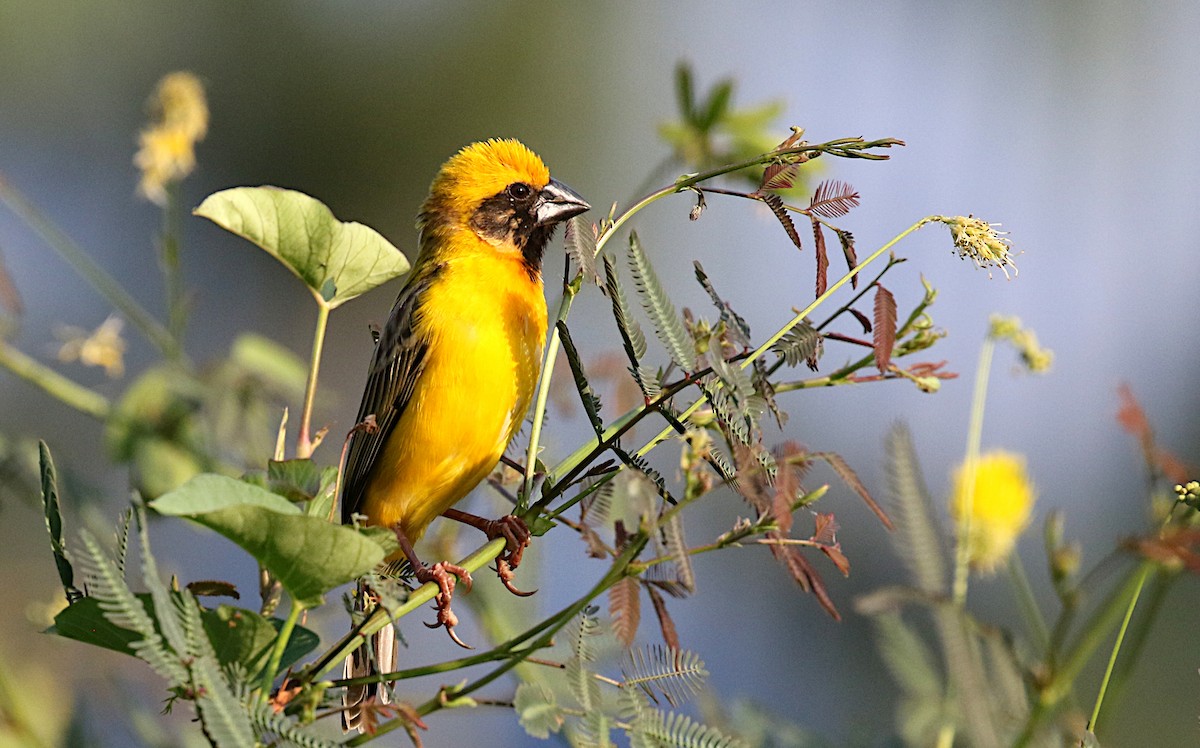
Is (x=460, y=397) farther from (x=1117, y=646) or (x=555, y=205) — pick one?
(x=1117, y=646)

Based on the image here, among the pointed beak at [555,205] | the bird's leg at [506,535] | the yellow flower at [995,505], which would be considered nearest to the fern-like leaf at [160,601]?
the bird's leg at [506,535]

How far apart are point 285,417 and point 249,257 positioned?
20.9ft

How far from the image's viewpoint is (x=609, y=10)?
980cm

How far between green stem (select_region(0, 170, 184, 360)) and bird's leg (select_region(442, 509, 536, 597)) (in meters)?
0.67

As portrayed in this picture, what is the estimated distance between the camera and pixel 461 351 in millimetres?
2422

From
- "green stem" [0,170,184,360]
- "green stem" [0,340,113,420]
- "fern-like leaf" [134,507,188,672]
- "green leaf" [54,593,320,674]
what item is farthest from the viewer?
"green stem" [0,170,184,360]

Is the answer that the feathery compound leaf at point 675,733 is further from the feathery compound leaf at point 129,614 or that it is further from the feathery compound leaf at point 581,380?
the feathery compound leaf at point 129,614

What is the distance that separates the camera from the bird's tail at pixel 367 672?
3.56 ft

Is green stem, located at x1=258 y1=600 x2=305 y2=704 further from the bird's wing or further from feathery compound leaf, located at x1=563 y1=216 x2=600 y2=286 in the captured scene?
the bird's wing

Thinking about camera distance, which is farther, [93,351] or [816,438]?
[816,438]

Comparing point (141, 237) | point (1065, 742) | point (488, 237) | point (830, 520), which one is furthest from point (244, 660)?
point (141, 237)

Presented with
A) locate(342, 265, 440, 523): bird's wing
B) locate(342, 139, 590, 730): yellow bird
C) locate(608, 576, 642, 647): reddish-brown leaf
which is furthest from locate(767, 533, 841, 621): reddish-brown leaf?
locate(342, 265, 440, 523): bird's wing

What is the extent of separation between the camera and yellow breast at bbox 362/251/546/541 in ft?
7.73

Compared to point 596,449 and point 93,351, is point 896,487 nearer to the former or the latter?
point 596,449
